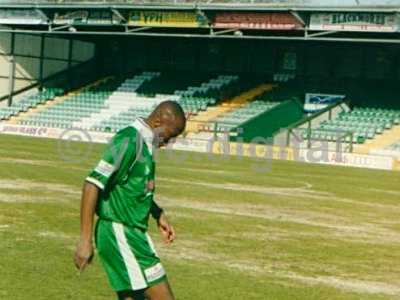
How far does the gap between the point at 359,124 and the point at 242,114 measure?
6778mm

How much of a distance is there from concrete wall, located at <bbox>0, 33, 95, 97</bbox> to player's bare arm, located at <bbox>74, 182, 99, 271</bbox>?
4723 cm

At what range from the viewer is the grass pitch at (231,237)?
28.5 feet

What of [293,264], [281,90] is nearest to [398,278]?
[293,264]

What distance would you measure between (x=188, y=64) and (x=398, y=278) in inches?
1682

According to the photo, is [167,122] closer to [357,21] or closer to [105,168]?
[105,168]

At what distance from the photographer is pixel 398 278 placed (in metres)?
9.93

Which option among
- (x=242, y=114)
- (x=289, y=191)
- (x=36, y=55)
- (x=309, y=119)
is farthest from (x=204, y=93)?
(x=289, y=191)

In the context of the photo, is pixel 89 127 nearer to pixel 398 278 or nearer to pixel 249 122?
pixel 249 122

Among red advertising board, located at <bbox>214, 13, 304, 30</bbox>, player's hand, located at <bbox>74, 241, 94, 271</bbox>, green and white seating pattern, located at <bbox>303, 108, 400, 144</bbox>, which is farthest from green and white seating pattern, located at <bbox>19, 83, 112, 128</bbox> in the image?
player's hand, located at <bbox>74, 241, 94, 271</bbox>

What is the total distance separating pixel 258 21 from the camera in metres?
40.2

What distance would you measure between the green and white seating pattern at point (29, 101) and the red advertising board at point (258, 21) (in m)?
15.0

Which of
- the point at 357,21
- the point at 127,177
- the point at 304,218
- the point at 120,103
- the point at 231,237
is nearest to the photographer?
the point at 127,177

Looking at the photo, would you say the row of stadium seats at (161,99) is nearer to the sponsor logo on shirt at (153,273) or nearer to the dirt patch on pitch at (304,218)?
the dirt patch on pitch at (304,218)

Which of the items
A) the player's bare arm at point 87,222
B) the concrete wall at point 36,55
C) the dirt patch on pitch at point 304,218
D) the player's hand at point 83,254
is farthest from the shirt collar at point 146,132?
the concrete wall at point 36,55
